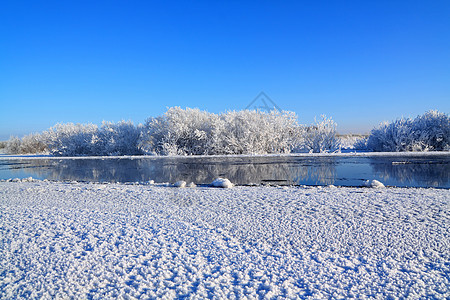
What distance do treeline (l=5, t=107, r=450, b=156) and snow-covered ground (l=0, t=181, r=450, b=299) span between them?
43.1 ft

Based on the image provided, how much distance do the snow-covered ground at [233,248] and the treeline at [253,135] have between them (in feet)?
43.1

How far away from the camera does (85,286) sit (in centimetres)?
203

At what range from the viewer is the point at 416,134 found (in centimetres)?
1656

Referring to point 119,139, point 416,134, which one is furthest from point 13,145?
point 416,134

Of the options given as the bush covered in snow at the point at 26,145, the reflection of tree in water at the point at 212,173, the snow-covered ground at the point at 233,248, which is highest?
the bush covered in snow at the point at 26,145

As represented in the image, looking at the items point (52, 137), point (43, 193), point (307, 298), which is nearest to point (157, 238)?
point (307, 298)

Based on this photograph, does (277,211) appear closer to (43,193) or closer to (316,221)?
(316,221)

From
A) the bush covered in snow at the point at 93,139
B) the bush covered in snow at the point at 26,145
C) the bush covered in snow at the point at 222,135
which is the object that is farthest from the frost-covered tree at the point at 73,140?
the bush covered in snow at the point at 26,145

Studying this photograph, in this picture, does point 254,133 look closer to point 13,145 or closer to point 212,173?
point 212,173

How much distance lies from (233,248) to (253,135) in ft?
48.9

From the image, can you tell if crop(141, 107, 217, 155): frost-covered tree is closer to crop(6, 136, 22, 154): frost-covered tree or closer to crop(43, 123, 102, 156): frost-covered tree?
crop(43, 123, 102, 156): frost-covered tree

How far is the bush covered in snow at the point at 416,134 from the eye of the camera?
658 inches

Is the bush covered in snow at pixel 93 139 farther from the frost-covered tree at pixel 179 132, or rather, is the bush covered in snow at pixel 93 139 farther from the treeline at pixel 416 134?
the treeline at pixel 416 134

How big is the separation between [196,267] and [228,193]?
2.68 m
